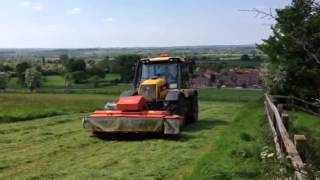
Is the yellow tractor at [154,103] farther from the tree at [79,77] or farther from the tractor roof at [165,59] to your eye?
the tree at [79,77]

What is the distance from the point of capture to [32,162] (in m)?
10.0

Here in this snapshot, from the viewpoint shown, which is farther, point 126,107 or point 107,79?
point 107,79

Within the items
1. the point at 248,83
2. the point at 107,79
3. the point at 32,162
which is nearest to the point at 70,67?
the point at 107,79

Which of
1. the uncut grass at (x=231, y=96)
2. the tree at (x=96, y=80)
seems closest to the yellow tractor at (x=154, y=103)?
the uncut grass at (x=231, y=96)

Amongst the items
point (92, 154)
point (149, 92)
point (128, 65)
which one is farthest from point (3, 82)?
point (92, 154)

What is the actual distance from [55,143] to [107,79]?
6812 centimetres

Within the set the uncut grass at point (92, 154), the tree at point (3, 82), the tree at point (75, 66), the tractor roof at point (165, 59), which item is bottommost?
the tree at point (3, 82)

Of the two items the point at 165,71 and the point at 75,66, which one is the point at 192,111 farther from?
the point at 75,66

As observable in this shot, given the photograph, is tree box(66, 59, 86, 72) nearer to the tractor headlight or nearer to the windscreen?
the windscreen

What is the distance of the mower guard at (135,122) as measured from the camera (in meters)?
13.4

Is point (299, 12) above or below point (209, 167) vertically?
above

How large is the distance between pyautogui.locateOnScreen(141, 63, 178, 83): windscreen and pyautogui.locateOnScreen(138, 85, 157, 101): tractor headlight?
39.9 inches

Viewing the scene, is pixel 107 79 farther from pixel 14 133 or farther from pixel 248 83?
pixel 14 133

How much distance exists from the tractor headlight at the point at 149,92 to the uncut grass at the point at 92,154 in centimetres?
141
